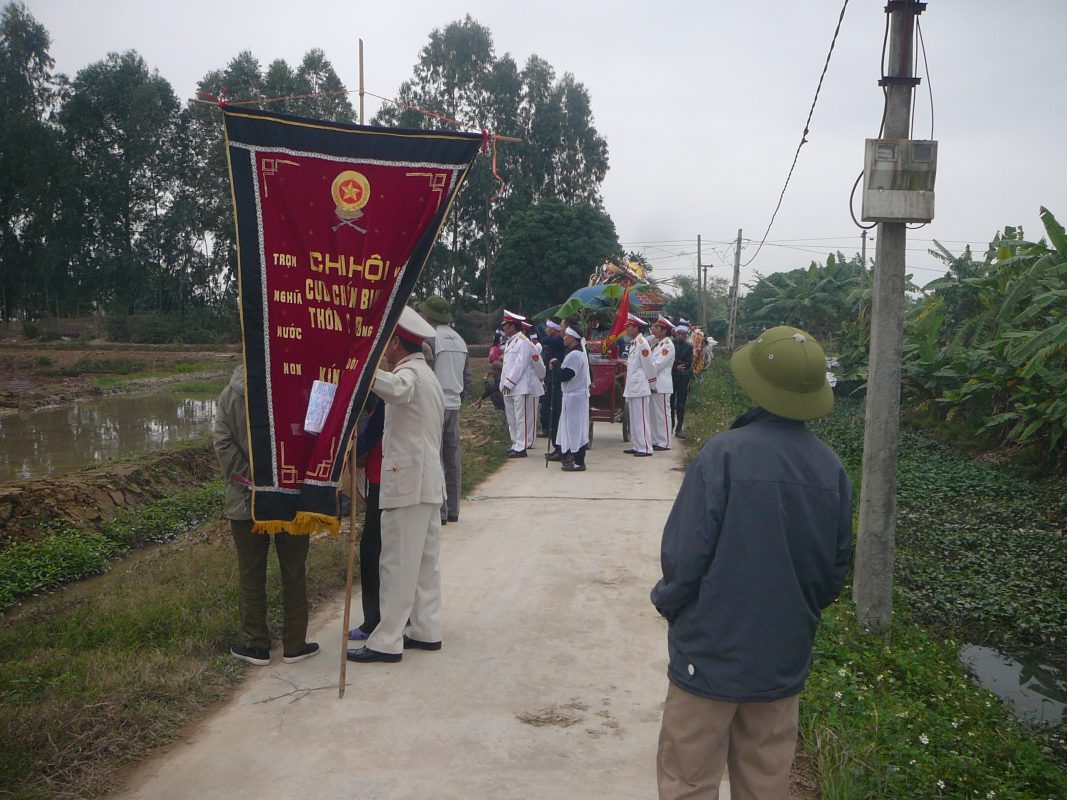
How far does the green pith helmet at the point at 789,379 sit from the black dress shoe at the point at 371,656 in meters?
2.81

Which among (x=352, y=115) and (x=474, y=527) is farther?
(x=352, y=115)

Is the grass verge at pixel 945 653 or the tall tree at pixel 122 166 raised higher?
the tall tree at pixel 122 166

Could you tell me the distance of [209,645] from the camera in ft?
16.0

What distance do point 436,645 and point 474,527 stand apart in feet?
9.94

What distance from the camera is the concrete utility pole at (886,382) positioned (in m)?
5.38

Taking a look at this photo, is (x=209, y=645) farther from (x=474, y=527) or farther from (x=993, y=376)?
(x=993, y=376)

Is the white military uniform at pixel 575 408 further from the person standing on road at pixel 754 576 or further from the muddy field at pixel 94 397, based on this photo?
the person standing on road at pixel 754 576

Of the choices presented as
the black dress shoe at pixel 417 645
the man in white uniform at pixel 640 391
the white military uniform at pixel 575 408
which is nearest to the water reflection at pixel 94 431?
the white military uniform at pixel 575 408

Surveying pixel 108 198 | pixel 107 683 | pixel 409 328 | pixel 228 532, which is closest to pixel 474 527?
pixel 228 532

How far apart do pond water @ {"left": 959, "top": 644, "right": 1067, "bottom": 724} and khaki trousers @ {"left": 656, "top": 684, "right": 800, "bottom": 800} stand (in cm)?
314

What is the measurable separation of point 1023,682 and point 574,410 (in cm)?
624

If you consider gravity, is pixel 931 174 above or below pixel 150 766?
above

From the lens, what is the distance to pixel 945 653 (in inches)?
220

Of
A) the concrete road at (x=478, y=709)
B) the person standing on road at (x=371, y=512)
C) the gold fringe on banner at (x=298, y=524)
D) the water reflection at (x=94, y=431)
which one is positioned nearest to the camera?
the concrete road at (x=478, y=709)
